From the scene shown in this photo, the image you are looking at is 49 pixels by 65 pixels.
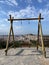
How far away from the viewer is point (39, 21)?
866 centimetres

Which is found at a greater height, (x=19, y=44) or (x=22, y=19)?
(x=22, y=19)

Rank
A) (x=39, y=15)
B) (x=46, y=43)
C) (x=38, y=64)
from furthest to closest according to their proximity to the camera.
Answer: (x=46, y=43), (x=39, y=15), (x=38, y=64)

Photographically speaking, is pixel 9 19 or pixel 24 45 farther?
pixel 24 45

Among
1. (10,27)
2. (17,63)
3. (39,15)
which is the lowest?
(17,63)

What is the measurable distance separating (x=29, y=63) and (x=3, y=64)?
3.31 feet

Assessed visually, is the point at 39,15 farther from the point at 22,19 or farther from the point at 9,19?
the point at 9,19

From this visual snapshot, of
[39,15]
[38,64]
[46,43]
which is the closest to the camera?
[38,64]

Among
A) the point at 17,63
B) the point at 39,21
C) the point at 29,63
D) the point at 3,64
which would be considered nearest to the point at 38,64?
the point at 29,63

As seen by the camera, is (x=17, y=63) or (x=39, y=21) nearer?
(x=17, y=63)

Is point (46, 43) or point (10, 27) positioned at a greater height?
point (10, 27)

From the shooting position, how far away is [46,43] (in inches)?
501

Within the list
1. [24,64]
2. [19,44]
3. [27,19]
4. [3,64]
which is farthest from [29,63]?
[19,44]

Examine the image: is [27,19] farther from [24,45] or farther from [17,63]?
[24,45]

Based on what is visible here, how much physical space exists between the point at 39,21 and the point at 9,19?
5.77 ft
